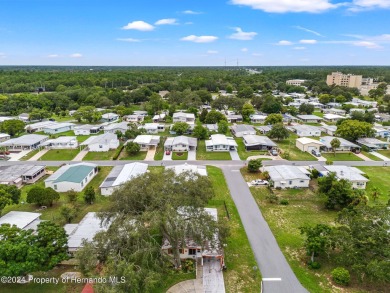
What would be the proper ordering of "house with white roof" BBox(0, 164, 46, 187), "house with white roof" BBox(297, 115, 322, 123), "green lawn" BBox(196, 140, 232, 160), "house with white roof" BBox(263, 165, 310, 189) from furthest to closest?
1. "house with white roof" BBox(297, 115, 322, 123)
2. "green lawn" BBox(196, 140, 232, 160)
3. "house with white roof" BBox(263, 165, 310, 189)
4. "house with white roof" BBox(0, 164, 46, 187)

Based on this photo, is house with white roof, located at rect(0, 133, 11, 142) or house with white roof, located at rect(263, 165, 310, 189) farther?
house with white roof, located at rect(0, 133, 11, 142)

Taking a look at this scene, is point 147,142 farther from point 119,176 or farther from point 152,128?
point 119,176

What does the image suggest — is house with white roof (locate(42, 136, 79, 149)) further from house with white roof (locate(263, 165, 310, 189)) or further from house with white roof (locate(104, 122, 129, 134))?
house with white roof (locate(263, 165, 310, 189))

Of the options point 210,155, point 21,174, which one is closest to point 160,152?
point 210,155

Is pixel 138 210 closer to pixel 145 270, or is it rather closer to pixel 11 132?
pixel 145 270

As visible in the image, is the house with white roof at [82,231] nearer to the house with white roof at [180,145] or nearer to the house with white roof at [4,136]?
the house with white roof at [180,145]

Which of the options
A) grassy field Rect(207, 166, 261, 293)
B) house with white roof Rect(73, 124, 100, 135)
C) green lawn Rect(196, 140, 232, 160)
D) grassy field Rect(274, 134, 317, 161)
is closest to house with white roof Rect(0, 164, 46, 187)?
house with white roof Rect(73, 124, 100, 135)
